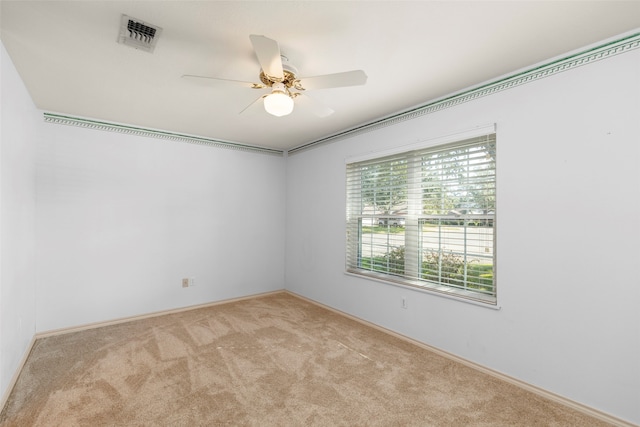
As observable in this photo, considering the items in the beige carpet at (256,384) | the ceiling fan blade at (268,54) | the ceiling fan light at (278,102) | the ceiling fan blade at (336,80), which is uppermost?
the ceiling fan blade at (268,54)

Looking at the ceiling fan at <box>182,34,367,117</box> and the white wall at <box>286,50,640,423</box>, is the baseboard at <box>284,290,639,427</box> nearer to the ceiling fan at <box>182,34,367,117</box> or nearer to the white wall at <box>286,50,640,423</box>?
the white wall at <box>286,50,640,423</box>

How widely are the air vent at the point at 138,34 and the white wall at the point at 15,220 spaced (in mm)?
908

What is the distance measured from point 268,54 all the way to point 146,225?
3.11 m

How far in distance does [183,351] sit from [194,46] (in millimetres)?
2631

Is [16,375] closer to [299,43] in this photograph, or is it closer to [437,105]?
[299,43]

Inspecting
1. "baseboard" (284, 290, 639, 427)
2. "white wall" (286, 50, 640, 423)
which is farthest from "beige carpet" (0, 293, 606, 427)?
"white wall" (286, 50, 640, 423)

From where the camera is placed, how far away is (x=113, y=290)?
365 cm

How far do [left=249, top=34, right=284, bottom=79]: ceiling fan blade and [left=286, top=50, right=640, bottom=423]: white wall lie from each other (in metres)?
1.75

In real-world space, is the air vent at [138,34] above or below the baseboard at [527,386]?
above

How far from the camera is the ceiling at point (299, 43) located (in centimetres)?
165

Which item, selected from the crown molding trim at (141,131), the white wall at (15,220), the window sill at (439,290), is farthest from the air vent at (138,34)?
the window sill at (439,290)

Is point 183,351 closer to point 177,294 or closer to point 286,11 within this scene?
point 177,294

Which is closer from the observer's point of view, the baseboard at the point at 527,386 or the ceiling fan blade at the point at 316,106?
the baseboard at the point at 527,386

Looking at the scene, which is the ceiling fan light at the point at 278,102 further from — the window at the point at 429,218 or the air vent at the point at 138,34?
the window at the point at 429,218
